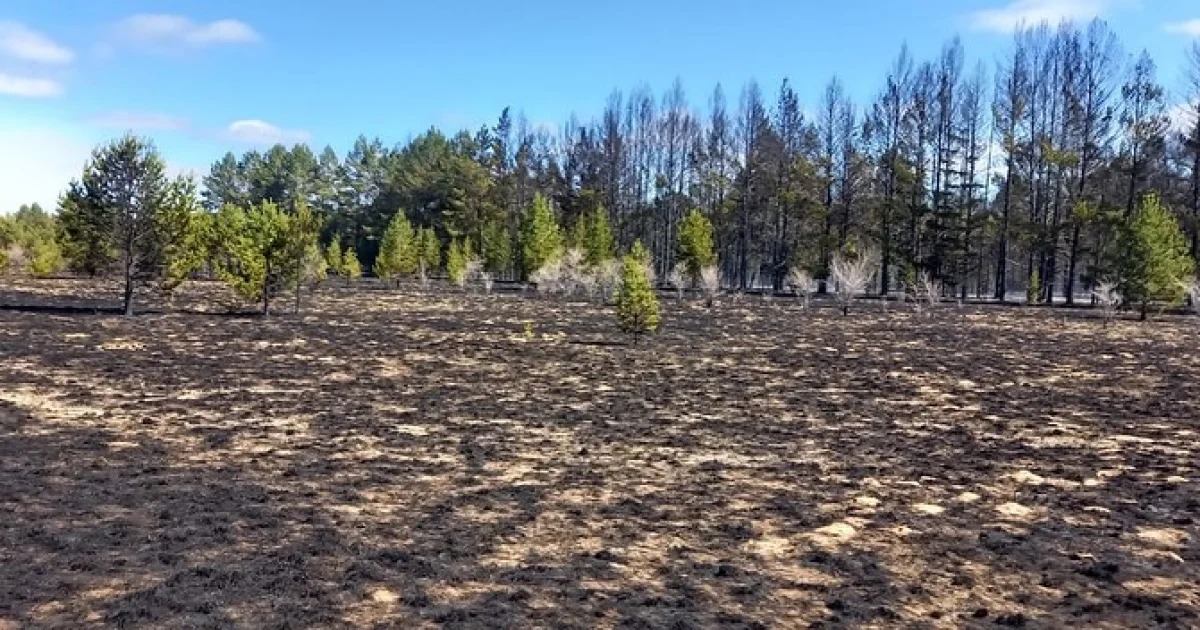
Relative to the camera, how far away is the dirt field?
4.97 meters

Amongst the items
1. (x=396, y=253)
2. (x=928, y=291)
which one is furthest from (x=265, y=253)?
(x=928, y=291)

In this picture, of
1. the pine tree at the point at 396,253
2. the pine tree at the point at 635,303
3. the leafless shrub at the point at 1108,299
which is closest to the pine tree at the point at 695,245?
the leafless shrub at the point at 1108,299

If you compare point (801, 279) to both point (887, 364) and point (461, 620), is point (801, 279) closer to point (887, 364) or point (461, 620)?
point (887, 364)

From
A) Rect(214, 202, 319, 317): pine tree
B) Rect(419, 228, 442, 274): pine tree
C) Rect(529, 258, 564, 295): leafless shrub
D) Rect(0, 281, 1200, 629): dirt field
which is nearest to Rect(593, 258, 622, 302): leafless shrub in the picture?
Rect(529, 258, 564, 295): leafless shrub

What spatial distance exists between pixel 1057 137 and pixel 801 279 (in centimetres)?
2386

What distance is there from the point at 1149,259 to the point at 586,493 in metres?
30.0

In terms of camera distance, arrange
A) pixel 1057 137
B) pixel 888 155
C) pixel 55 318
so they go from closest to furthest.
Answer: pixel 55 318
pixel 1057 137
pixel 888 155

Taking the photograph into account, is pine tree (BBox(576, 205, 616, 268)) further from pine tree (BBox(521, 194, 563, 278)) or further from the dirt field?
Result: the dirt field

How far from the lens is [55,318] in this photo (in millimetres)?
22609

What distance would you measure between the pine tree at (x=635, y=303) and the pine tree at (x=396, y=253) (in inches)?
1341

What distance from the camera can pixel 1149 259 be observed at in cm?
2917

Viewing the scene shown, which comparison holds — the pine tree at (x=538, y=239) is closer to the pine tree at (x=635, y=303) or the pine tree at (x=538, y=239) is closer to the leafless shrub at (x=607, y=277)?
the leafless shrub at (x=607, y=277)

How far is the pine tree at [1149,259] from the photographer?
95.3ft

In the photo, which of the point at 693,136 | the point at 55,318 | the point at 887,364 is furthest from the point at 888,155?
the point at 55,318
